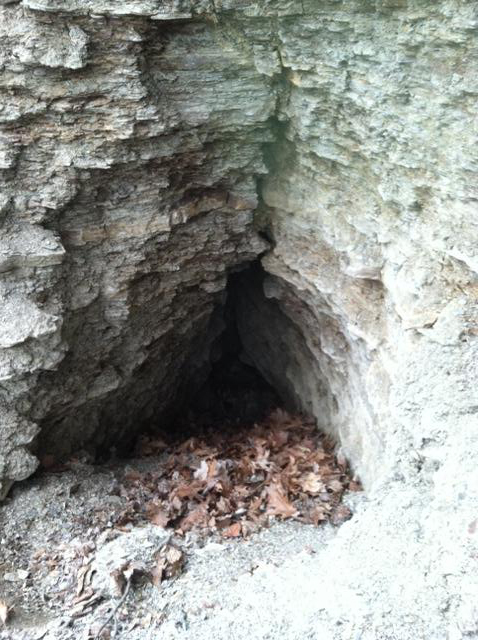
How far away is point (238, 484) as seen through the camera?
16.4 feet

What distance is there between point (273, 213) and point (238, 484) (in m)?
2.13

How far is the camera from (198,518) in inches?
176

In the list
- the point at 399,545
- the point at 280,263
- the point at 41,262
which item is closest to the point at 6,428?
the point at 41,262

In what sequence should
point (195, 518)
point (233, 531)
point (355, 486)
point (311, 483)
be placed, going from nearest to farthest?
point (233, 531) < point (195, 518) < point (311, 483) < point (355, 486)

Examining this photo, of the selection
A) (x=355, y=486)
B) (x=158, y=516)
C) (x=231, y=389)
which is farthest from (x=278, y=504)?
(x=231, y=389)

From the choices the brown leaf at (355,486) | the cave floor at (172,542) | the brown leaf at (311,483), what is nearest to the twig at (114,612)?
the cave floor at (172,542)

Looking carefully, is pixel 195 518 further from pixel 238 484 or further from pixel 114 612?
pixel 114 612

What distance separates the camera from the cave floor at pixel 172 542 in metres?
3.47

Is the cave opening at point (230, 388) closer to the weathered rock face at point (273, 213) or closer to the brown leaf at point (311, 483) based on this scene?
the weathered rock face at point (273, 213)

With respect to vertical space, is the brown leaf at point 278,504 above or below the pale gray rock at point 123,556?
below

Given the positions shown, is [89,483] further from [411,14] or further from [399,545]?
[411,14]

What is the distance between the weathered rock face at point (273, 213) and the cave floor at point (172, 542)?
13.6 inches

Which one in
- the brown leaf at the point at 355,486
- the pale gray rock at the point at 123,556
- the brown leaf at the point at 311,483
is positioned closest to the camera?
the pale gray rock at the point at 123,556

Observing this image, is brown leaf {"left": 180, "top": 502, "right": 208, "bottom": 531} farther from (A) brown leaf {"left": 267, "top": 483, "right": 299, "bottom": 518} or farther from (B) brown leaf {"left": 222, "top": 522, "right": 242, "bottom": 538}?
(A) brown leaf {"left": 267, "top": 483, "right": 299, "bottom": 518}
